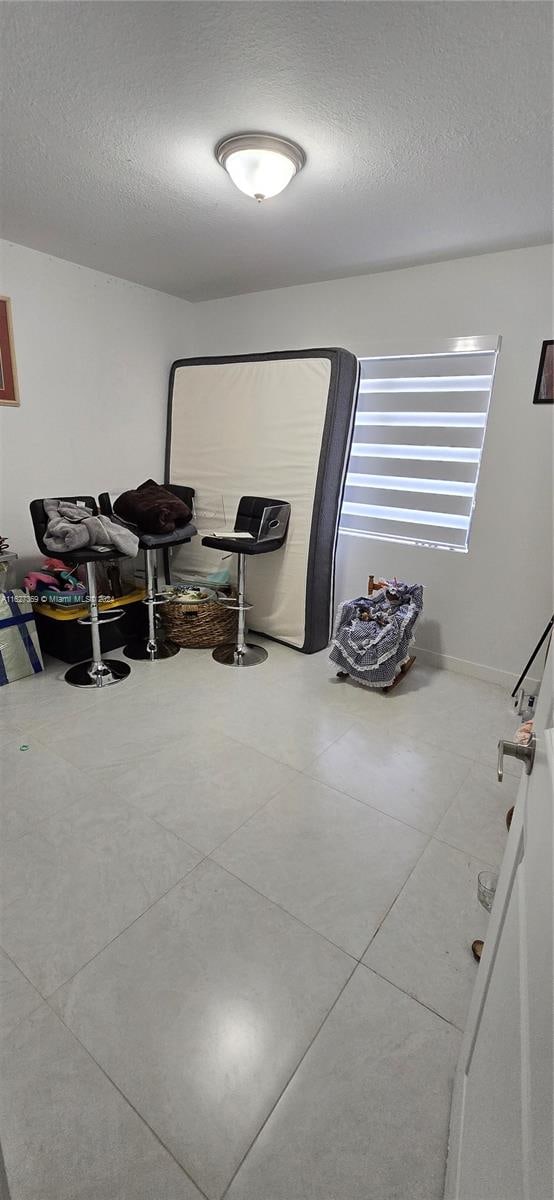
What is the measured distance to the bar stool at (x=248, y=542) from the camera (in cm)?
311

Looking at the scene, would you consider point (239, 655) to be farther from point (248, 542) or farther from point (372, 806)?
point (372, 806)

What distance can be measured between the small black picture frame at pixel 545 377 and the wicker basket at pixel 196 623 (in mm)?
2254

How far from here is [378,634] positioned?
9.48 feet

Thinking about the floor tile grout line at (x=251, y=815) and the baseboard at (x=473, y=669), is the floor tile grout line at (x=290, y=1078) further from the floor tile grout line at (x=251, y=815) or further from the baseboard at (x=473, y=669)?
the baseboard at (x=473, y=669)

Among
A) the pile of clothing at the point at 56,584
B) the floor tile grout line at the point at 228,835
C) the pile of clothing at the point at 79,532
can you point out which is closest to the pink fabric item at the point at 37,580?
the pile of clothing at the point at 56,584

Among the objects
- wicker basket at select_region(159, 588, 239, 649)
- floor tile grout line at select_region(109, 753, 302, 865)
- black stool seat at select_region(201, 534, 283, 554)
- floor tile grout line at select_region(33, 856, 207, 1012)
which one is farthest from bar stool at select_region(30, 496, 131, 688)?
floor tile grout line at select_region(33, 856, 207, 1012)

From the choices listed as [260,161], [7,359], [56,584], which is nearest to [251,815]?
[56,584]

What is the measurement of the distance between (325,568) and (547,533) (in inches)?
51.0

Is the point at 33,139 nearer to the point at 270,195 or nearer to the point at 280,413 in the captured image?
the point at 270,195

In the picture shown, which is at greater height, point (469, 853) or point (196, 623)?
point (196, 623)

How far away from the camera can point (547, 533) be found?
285 centimetres

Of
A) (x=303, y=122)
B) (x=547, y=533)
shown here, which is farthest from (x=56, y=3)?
(x=547, y=533)

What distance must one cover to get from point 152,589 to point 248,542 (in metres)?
0.73

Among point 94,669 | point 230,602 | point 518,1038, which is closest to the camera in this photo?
point 518,1038
